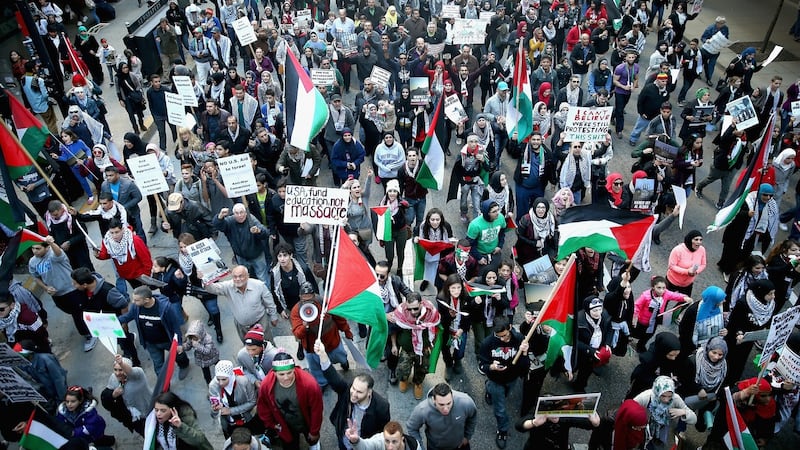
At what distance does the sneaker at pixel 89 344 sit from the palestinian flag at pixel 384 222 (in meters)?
4.32

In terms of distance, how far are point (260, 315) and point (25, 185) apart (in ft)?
16.4

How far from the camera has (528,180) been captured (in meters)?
10.0

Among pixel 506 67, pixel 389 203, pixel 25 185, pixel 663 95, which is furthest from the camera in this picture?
pixel 506 67

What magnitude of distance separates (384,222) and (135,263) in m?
3.48

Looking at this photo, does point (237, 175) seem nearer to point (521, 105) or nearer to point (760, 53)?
point (521, 105)

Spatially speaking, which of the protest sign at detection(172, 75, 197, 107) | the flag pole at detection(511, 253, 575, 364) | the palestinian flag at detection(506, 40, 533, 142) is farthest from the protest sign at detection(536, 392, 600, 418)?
the protest sign at detection(172, 75, 197, 107)

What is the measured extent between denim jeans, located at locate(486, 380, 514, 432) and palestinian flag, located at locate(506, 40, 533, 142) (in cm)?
516

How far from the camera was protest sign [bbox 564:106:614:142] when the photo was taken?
34.4 feet

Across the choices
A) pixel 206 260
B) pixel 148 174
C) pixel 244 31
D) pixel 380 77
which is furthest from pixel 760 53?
pixel 206 260

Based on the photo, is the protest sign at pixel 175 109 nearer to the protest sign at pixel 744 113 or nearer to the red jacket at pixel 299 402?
the red jacket at pixel 299 402

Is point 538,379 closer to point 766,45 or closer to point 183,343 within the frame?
point 183,343

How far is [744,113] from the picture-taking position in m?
11.0

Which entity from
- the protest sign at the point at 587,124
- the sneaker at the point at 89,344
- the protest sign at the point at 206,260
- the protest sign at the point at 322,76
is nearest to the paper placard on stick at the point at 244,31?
the protest sign at the point at 322,76

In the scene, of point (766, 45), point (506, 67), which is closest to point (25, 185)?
point (506, 67)
